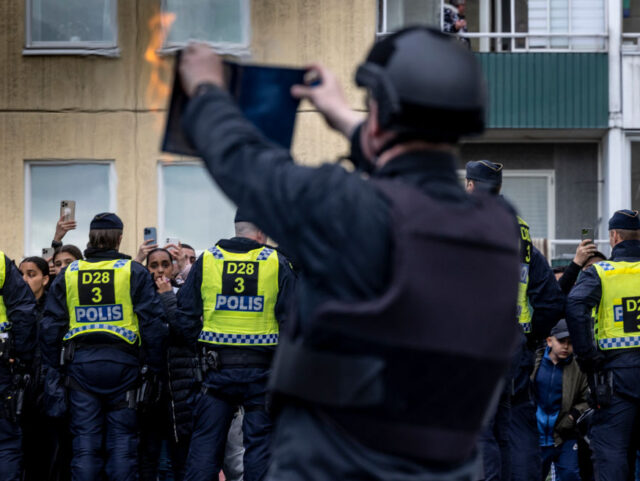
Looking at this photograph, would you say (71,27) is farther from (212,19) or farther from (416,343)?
(416,343)

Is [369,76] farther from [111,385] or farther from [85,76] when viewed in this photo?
[85,76]

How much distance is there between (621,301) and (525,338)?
0.84 metres

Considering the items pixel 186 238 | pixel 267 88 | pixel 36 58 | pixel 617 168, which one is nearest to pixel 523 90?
pixel 617 168

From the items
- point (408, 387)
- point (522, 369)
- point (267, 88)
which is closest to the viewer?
point (408, 387)

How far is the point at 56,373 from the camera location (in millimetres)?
8758

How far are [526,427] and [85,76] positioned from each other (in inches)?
393

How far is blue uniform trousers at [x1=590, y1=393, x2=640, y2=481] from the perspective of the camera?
838 centimetres

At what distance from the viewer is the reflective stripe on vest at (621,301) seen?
27.8 ft

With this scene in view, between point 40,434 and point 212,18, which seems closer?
point 40,434

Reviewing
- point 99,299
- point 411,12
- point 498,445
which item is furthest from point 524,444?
point 411,12

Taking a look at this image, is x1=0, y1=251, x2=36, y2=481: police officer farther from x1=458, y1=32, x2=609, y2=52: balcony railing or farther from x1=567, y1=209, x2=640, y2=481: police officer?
x1=458, y1=32, x2=609, y2=52: balcony railing

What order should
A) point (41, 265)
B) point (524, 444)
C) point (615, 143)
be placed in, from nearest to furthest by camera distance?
point (524, 444) < point (41, 265) < point (615, 143)

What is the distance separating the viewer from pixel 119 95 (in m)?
16.4

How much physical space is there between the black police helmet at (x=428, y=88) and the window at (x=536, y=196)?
15.4 metres
